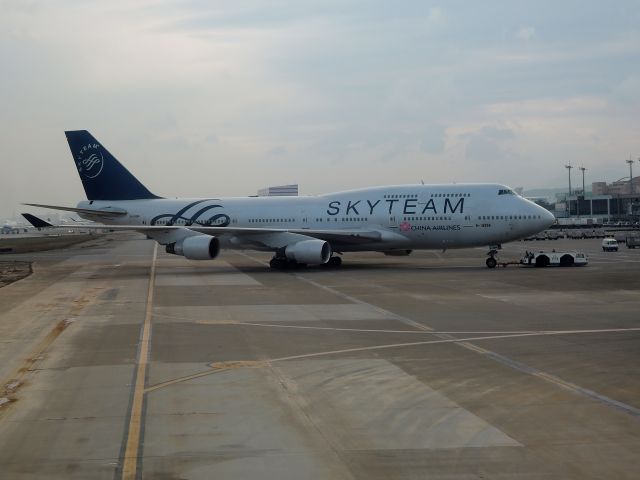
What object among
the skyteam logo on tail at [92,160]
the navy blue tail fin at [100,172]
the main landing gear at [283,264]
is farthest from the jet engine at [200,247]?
the skyteam logo on tail at [92,160]

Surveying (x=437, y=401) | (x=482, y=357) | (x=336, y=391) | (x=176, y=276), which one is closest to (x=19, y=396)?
(x=336, y=391)

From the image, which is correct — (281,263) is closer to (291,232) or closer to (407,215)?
(291,232)

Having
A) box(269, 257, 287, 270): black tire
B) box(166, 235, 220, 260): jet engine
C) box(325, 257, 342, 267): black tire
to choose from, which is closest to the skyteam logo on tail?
box(166, 235, 220, 260): jet engine

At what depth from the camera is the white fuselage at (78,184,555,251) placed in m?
42.3

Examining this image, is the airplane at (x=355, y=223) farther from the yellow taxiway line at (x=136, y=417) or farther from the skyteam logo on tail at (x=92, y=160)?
the yellow taxiway line at (x=136, y=417)

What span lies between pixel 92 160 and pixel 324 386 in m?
40.8

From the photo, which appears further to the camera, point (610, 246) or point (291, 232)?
point (610, 246)

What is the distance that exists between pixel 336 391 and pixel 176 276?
29.2 m

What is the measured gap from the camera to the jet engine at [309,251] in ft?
136

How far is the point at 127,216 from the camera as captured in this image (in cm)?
5056

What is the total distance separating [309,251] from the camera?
41.4m

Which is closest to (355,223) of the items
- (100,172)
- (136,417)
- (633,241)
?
(100,172)

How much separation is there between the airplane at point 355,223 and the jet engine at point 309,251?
0.17 ft

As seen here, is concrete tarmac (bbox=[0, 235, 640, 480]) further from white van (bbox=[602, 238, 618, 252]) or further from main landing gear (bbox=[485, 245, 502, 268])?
white van (bbox=[602, 238, 618, 252])
